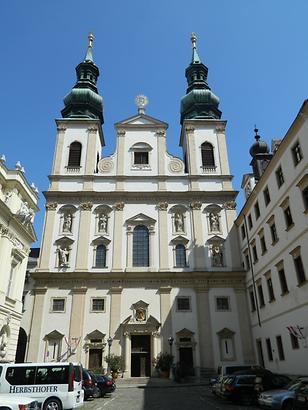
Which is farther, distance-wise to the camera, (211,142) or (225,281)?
(211,142)

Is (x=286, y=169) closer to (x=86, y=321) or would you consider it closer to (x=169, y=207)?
(x=169, y=207)

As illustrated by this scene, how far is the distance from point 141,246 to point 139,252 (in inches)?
26.3

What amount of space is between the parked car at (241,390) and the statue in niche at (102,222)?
21.9 meters

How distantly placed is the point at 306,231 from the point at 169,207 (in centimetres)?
1809

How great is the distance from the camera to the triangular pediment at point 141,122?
42062 millimetres

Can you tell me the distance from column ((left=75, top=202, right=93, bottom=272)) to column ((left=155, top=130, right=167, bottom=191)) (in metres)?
7.86

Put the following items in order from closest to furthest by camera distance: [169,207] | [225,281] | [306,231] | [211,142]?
1. [306,231]
2. [225,281]
3. [169,207]
4. [211,142]

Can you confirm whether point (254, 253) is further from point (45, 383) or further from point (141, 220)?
point (45, 383)

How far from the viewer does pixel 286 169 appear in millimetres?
24469

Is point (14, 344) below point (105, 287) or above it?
below

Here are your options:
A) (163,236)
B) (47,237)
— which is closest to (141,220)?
(163,236)

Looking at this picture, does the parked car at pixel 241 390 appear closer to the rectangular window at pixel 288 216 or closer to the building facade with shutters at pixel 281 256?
the building facade with shutters at pixel 281 256

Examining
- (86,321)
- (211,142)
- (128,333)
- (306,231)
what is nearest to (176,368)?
(128,333)

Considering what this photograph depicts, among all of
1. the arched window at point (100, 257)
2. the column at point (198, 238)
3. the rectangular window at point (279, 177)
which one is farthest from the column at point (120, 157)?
the rectangular window at point (279, 177)
